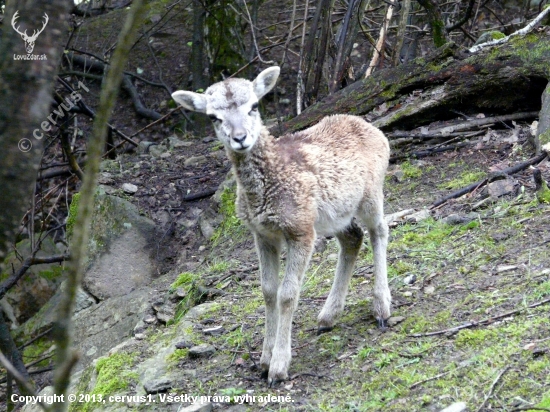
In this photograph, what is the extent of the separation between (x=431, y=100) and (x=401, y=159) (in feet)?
3.22

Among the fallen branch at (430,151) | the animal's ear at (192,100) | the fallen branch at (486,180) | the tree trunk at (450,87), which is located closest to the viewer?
the animal's ear at (192,100)

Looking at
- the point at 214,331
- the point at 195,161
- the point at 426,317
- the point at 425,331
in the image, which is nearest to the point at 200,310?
the point at 214,331

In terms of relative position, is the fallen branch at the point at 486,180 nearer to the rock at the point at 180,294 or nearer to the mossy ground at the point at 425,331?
the mossy ground at the point at 425,331

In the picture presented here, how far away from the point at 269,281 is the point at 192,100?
5.99ft

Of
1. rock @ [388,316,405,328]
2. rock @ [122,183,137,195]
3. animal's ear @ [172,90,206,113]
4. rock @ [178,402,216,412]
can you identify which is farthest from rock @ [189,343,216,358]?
rock @ [122,183,137,195]

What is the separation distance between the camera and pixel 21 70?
2490 mm

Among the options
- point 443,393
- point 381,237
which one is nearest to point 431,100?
point 381,237

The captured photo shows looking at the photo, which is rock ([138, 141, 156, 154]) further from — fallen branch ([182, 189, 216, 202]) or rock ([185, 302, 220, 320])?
rock ([185, 302, 220, 320])

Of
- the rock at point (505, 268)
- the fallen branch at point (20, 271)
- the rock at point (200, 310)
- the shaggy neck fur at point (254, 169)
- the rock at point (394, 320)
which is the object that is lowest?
the fallen branch at point (20, 271)

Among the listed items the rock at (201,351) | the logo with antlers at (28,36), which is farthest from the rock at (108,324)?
the logo with antlers at (28,36)

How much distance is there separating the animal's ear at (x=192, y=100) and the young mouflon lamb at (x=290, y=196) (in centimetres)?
1

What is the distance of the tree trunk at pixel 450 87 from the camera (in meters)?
10.5

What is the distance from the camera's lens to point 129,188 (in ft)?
39.3

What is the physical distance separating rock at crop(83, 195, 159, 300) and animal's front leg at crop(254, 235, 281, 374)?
15.1 ft
